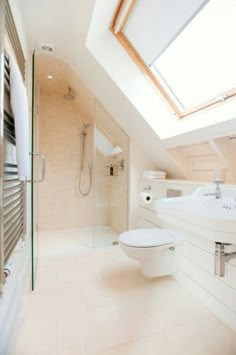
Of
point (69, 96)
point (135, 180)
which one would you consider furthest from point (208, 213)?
point (69, 96)

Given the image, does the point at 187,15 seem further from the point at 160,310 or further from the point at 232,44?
→ the point at 160,310

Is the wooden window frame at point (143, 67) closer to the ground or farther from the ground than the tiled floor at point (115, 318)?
farther from the ground

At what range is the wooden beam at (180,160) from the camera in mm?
2052

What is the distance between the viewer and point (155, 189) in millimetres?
2229

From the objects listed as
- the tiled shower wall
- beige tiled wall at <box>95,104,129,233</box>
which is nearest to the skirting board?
beige tiled wall at <box>95,104,129,233</box>

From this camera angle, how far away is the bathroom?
1103 millimetres

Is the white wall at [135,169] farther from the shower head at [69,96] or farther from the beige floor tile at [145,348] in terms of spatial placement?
the beige floor tile at [145,348]

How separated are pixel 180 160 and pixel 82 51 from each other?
142cm

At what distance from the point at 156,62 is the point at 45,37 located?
40.8 inches

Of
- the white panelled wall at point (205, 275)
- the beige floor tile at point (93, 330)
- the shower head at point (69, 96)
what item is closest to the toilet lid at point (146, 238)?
the white panelled wall at point (205, 275)

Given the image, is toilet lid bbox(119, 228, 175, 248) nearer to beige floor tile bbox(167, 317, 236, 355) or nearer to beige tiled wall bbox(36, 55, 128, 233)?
beige floor tile bbox(167, 317, 236, 355)

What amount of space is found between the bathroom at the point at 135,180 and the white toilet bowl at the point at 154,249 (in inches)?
0.4

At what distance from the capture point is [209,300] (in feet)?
4.77

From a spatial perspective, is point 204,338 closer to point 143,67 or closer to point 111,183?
point 111,183
